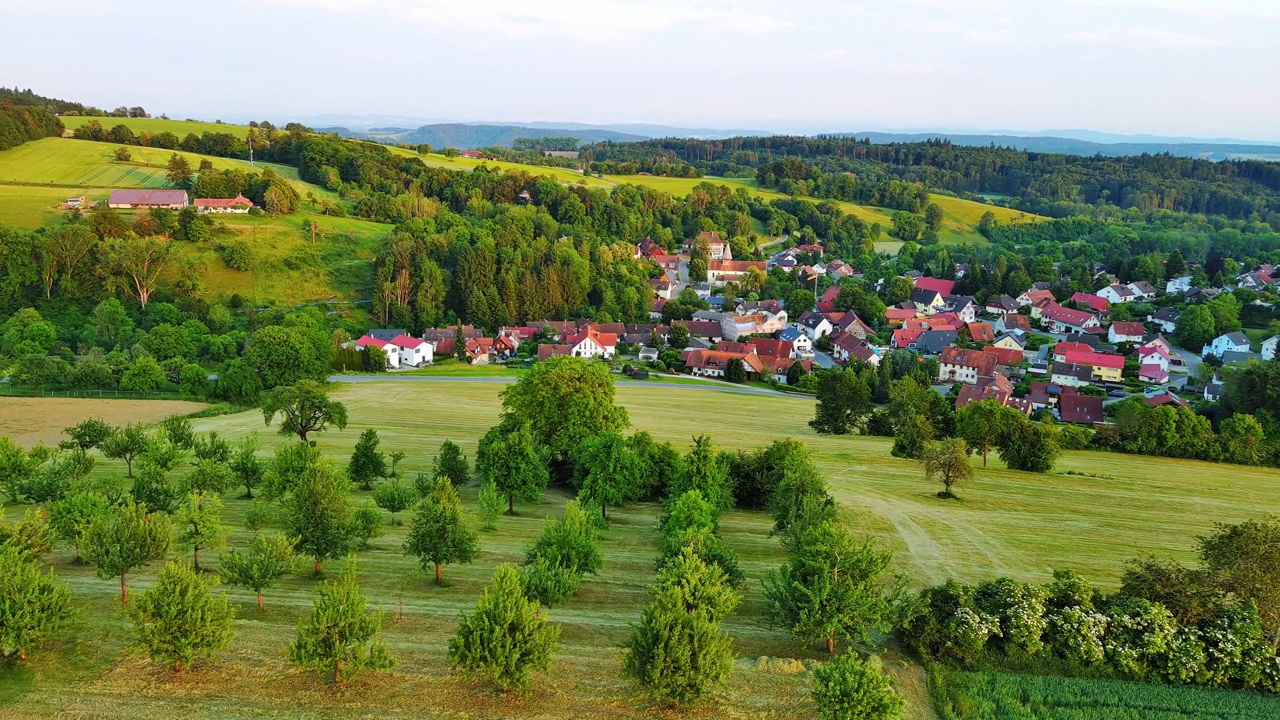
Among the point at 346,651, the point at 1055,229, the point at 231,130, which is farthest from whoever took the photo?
the point at 1055,229

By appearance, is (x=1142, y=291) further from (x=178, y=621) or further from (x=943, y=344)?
(x=178, y=621)

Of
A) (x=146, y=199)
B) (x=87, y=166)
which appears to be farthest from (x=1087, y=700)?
(x=87, y=166)

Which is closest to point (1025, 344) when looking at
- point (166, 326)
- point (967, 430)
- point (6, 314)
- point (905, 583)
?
point (967, 430)

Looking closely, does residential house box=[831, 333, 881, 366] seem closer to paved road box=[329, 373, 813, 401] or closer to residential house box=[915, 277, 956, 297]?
paved road box=[329, 373, 813, 401]

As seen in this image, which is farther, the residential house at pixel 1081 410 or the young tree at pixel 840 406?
the residential house at pixel 1081 410

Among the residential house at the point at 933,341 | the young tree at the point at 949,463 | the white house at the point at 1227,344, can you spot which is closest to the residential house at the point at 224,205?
the residential house at the point at 933,341

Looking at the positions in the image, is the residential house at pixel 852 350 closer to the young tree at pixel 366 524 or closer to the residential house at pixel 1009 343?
the residential house at pixel 1009 343

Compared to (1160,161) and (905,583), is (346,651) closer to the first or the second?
(905,583)
